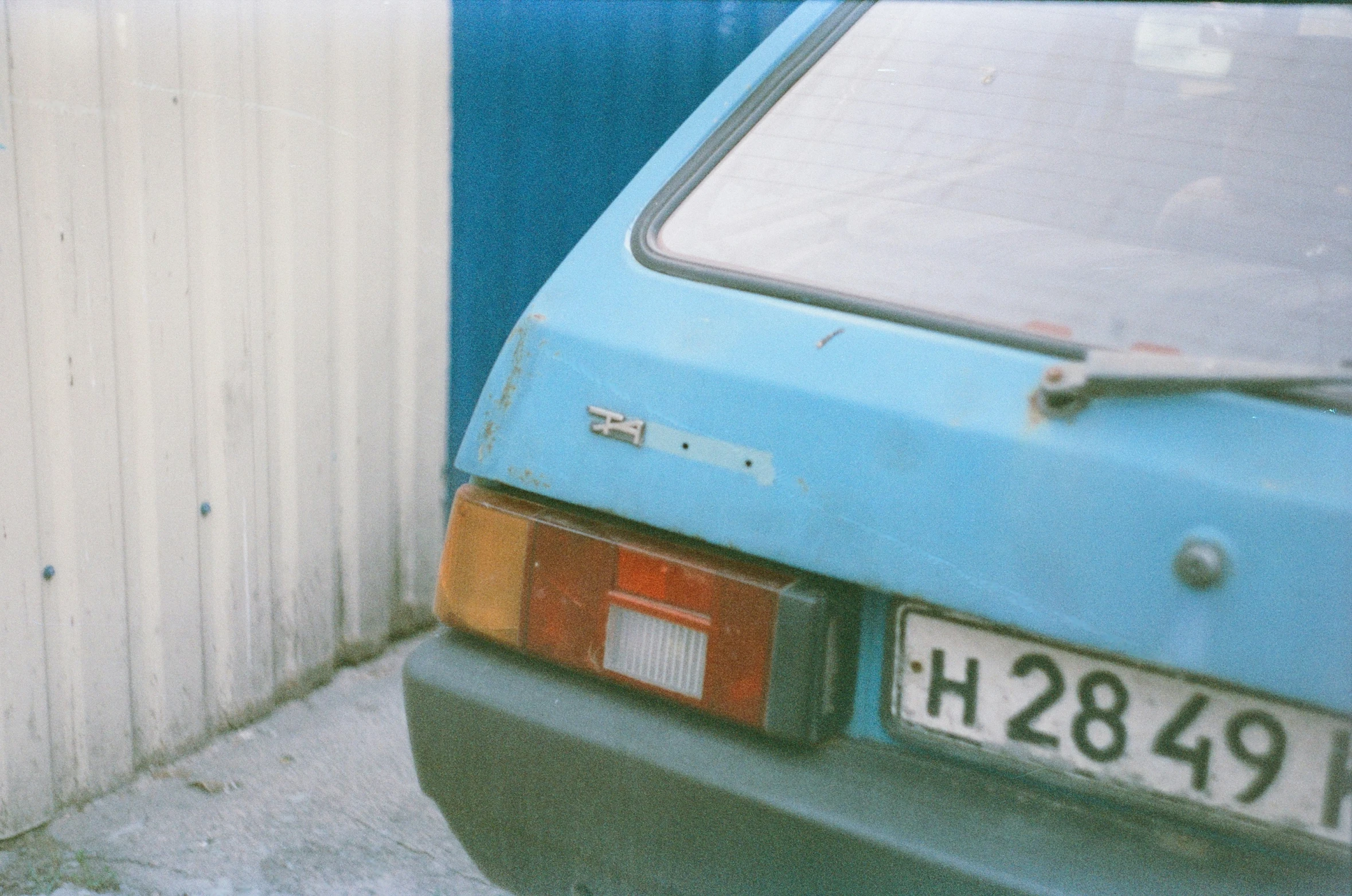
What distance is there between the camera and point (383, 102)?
301cm

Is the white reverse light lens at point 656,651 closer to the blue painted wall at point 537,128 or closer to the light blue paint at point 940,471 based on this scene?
the light blue paint at point 940,471

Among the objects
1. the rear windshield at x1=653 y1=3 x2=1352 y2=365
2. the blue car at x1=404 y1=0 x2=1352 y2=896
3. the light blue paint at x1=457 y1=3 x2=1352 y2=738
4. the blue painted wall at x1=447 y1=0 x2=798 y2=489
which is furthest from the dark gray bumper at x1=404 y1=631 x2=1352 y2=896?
the blue painted wall at x1=447 y1=0 x2=798 y2=489

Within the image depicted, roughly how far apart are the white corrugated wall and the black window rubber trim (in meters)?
1.23

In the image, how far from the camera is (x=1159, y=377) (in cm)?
129

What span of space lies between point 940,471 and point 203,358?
1.81m

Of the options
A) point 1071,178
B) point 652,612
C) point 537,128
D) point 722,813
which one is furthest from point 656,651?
point 537,128

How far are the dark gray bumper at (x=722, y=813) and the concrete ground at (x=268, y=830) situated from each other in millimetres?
772

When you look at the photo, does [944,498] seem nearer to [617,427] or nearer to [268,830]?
[617,427]

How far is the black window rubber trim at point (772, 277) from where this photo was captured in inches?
56.4

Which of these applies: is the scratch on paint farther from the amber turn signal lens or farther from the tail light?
the amber turn signal lens

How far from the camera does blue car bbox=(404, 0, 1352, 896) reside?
1279mm

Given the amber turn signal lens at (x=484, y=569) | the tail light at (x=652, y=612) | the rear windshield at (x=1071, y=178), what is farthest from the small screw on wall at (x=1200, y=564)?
the amber turn signal lens at (x=484, y=569)

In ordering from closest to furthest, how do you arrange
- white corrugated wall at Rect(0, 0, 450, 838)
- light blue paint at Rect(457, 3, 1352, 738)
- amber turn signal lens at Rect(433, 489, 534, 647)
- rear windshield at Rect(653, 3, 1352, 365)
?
light blue paint at Rect(457, 3, 1352, 738) < rear windshield at Rect(653, 3, 1352, 365) < amber turn signal lens at Rect(433, 489, 534, 647) < white corrugated wall at Rect(0, 0, 450, 838)

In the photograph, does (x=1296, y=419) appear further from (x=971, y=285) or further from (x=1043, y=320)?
(x=971, y=285)
